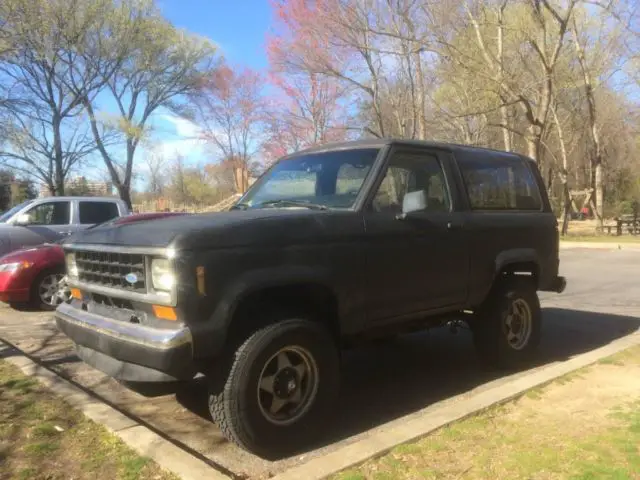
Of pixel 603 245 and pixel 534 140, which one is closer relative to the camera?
pixel 603 245

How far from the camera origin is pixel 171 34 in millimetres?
29062

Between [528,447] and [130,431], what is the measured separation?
2514 millimetres

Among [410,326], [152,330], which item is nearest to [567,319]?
[410,326]

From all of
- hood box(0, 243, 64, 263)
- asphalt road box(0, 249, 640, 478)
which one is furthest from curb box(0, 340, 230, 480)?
hood box(0, 243, 64, 263)

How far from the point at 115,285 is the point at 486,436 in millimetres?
2587

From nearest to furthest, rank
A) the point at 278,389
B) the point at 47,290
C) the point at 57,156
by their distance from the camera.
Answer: the point at 278,389, the point at 47,290, the point at 57,156

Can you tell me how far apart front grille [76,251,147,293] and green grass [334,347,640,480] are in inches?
65.1

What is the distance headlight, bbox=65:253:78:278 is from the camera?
431 centimetres

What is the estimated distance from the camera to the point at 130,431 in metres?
3.77

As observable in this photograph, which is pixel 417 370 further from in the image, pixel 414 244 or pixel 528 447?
pixel 528 447

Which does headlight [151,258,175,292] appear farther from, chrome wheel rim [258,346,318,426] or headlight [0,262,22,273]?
headlight [0,262,22,273]

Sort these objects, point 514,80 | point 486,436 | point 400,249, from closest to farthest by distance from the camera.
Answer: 1. point 486,436
2. point 400,249
3. point 514,80

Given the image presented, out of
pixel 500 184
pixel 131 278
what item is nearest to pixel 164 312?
pixel 131 278

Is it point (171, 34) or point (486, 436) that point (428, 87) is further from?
point (486, 436)
